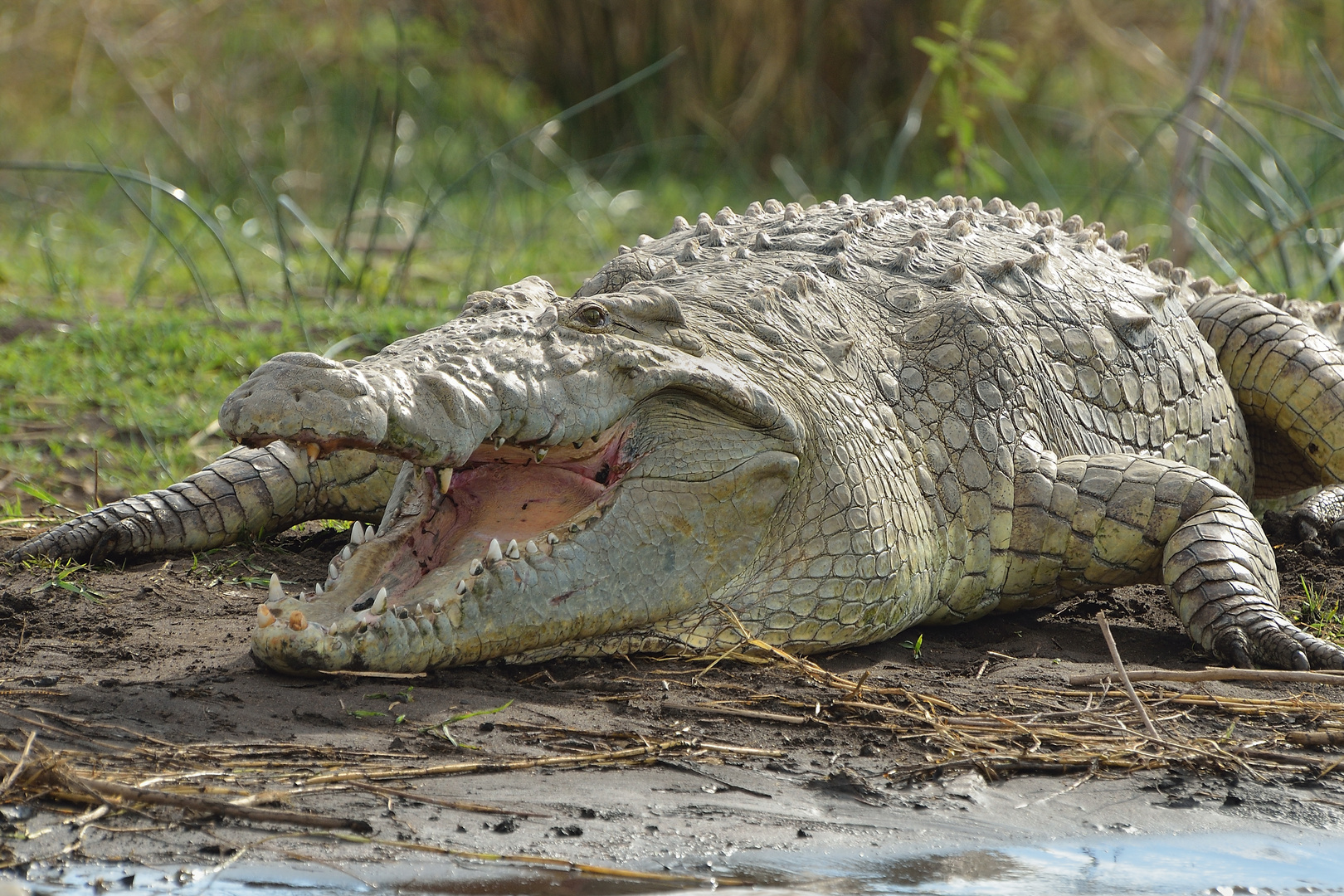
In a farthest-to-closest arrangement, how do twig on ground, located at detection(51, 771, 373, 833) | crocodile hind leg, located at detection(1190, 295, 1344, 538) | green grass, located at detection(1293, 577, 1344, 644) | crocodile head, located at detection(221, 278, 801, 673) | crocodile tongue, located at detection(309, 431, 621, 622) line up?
crocodile hind leg, located at detection(1190, 295, 1344, 538), green grass, located at detection(1293, 577, 1344, 644), crocodile tongue, located at detection(309, 431, 621, 622), crocodile head, located at detection(221, 278, 801, 673), twig on ground, located at detection(51, 771, 373, 833)

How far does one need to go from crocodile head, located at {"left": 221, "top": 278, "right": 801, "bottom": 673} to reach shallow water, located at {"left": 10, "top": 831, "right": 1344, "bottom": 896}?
757 millimetres

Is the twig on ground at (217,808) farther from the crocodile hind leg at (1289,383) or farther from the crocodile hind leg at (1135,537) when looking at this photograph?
the crocodile hind leg at (1289,383)

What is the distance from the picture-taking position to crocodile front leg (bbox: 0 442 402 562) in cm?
374

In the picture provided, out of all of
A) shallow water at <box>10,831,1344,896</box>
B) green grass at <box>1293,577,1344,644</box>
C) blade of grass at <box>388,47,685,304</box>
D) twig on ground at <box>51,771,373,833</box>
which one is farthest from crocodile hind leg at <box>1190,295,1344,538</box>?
twig on ground at <box>51,771,373,833</box>

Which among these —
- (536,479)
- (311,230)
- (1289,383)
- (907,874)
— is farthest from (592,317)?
(311,230)

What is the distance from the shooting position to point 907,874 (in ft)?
7.16

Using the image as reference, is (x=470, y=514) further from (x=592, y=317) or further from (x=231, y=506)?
(x=231, y=506)

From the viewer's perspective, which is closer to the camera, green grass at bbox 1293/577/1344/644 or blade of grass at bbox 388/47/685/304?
green grass at bbox 1293/577/1344/644

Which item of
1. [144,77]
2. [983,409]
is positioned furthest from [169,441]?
[144,77]

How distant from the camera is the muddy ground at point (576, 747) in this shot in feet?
7.25

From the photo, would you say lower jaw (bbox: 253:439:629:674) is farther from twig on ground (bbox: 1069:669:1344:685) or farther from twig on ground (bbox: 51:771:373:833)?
twig on ground (bbox: 1069:669:1344:685)

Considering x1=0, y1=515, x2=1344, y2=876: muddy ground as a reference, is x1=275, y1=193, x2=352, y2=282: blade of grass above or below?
above

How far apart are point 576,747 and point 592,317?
3.19ft

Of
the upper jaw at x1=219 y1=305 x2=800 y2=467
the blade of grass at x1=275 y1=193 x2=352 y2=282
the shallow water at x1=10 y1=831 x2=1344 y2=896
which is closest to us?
the shallow water at x1=10 y1=831 x2=1344 y2=896
